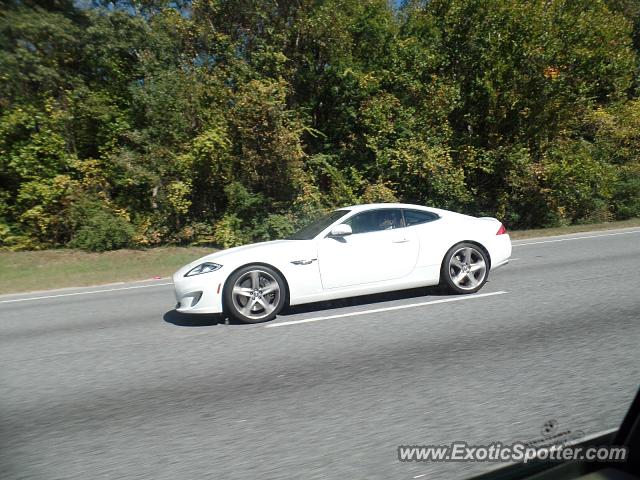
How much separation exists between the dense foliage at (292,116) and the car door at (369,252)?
9599mm

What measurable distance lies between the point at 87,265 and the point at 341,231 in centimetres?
1014

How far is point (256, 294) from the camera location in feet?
23.7

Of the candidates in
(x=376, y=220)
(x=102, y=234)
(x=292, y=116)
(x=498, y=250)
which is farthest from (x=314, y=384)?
(x=292, y=116)

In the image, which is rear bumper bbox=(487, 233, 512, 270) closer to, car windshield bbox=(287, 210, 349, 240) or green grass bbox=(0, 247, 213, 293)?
car windshield bbox=(287, 210, 349, 240)

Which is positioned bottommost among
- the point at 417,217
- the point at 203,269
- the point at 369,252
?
the point at 369,252

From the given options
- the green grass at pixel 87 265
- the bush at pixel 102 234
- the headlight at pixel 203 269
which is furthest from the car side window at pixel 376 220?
the bush at pixel 102 234

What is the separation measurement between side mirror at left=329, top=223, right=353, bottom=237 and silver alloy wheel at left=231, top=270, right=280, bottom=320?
1.04 metres

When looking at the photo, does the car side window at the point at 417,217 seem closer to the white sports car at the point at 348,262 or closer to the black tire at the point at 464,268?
the white sports car at the point at 348,262

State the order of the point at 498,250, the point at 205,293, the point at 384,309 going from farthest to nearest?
the point at 498,250, the point at 384,309, the point at 205,293

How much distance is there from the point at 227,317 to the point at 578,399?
4.58 m

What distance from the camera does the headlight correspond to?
7145 mm

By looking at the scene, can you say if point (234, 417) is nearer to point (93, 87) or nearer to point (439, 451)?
point (439, 451)

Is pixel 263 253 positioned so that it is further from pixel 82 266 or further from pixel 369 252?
pixel 82 266

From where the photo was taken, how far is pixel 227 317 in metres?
7.44
